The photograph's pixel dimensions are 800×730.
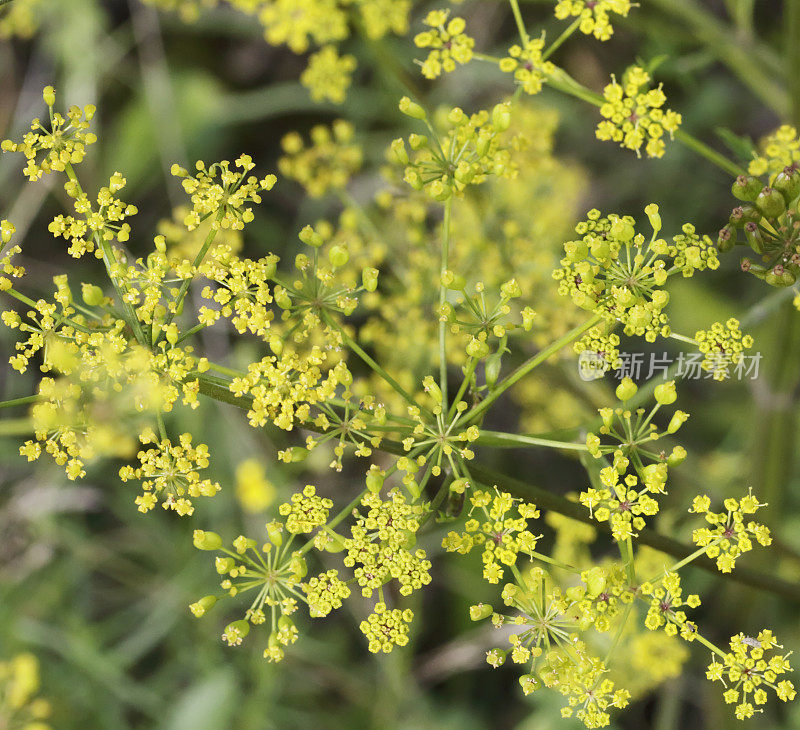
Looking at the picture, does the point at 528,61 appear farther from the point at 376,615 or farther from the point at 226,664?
the point at 226,664

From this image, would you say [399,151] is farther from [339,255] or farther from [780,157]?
[780,157]

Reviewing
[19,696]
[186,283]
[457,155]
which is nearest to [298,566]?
[186,283]

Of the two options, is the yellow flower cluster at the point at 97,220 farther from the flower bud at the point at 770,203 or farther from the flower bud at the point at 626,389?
the flower bud at the point at 770,203

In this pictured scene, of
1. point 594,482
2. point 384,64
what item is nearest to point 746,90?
point 384,64

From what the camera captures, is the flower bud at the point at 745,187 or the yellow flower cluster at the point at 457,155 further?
the yellow flower cluster at the point at 457,155

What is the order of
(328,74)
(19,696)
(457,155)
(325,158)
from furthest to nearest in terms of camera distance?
(19,696) → (325,158) → (328,74) → (457,155)

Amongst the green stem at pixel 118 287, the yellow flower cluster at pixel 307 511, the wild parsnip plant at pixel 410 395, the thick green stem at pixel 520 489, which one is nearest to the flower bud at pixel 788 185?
the wild parsnip plant at pixel 410 395

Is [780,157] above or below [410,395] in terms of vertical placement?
above

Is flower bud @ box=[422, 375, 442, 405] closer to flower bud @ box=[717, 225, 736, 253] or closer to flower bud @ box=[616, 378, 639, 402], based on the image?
flower bud @ box=[616, 378, 639, 402]
